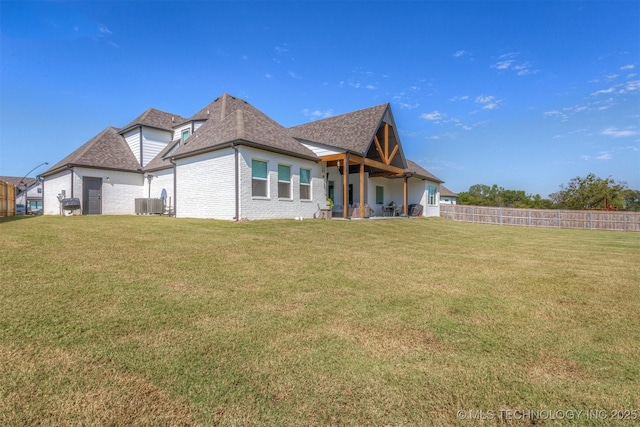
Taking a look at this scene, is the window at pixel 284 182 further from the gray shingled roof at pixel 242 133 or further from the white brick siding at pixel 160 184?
the white brick siding at pixel 160 184

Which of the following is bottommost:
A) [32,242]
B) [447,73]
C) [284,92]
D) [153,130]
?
[32,242]

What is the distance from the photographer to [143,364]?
7.75ft

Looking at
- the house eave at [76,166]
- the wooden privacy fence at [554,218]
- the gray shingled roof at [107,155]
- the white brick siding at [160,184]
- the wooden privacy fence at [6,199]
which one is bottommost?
the wooden privacy fence at [554,218]

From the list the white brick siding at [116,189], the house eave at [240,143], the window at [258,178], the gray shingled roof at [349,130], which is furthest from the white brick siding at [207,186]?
the white brick siding at [116,189]

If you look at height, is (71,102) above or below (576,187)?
above

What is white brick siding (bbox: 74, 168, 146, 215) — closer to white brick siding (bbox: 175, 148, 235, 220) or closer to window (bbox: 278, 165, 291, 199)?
white brick siding (bbox: 175, 148, 235, 220)

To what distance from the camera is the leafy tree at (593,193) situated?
27.8 m

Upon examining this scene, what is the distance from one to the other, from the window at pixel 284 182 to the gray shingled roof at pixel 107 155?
11491 mm

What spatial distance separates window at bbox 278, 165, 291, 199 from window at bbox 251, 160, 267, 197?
886 mm

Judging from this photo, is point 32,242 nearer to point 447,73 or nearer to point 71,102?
point 71,102

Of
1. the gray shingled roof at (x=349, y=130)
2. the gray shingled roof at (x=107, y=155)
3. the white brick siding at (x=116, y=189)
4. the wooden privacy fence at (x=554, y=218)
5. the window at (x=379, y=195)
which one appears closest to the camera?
the gray shingled roof at (x=349, y=130)

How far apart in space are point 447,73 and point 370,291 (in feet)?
60.6

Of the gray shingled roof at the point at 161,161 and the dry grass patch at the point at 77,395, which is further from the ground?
the gray shingled roof at the point at 161,161

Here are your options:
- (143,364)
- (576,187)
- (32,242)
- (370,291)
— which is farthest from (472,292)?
(576,187)
